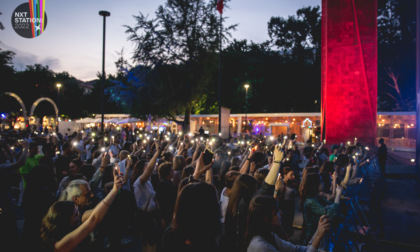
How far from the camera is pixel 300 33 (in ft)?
145

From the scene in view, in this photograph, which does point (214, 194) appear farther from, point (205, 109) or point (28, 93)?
point (28, 93)

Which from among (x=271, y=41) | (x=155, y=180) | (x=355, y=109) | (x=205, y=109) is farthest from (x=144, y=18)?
(x=271, y=41)

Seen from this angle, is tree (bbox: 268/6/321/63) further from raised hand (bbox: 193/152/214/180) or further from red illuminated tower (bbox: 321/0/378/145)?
raised hand (bbox: 193/152/214/180)

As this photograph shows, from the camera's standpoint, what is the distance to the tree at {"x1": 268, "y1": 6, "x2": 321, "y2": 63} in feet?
142

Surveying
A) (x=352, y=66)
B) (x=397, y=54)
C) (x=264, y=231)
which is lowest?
(x=264, y=231)

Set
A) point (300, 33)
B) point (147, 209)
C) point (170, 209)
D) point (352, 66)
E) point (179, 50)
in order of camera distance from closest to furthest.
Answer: point (147, 209)
point (170, 209)
point (352, 66)
point (179, 50)
point (300, 33)

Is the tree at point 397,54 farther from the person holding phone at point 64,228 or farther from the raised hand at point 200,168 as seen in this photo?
the person holding phone at point 64,228

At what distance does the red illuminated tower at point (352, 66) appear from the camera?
16.4m

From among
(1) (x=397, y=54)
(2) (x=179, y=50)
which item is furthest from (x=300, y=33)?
(2) (x=179, y=50)

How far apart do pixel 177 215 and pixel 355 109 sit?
17521mm

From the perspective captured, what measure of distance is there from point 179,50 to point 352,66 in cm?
1395

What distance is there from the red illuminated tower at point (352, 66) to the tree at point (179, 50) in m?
9.78

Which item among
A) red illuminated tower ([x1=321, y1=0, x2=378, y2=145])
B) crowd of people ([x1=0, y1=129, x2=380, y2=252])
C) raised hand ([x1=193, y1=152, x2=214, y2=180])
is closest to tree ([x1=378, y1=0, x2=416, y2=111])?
red illuminated tower ([x1=321, y1=0, x2=378, y2=145])

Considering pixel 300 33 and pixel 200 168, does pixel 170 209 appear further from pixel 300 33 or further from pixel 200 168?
pixel 300 33
